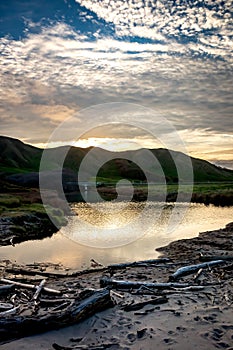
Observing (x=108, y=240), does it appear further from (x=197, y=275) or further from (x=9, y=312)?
(x=9, y=312)

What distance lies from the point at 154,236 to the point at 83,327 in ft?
79.5

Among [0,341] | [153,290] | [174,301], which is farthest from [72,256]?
[0,341]

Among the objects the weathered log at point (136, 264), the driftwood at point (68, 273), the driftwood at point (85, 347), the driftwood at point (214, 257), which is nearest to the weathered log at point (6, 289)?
the driftwood at point (68, 273)

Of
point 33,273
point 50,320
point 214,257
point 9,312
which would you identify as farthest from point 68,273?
point 214,257

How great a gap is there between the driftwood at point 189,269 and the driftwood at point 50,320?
624 centimetres

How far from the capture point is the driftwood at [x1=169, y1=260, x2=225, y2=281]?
63.8 ft

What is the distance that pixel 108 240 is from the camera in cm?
3428

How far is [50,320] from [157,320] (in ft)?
13.6

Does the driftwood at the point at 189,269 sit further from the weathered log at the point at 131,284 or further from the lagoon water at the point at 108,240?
the lagoon water at the point at 108,240

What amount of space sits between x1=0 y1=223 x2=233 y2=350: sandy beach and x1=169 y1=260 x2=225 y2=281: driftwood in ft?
0.71

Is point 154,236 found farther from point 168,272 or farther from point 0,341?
point 0,341

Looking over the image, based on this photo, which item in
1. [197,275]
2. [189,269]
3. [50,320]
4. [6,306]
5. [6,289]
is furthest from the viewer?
[189,269]

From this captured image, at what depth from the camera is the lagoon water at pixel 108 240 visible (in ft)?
86.5

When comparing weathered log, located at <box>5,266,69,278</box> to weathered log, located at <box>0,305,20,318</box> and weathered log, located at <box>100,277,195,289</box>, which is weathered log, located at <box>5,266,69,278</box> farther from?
weathered log, located at <box>0,305,20,318</box>
